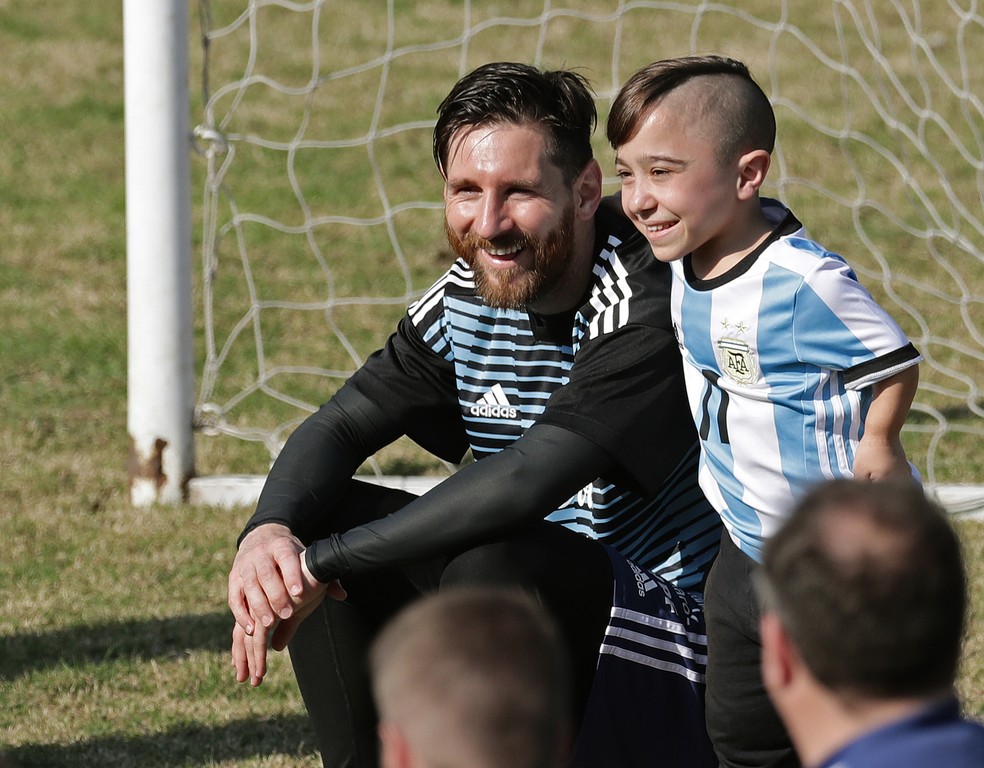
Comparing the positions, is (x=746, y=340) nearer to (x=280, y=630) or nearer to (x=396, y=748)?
(x=280, y=630)

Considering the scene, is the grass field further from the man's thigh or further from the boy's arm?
the boy's arm

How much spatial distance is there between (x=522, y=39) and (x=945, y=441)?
4.13 meters

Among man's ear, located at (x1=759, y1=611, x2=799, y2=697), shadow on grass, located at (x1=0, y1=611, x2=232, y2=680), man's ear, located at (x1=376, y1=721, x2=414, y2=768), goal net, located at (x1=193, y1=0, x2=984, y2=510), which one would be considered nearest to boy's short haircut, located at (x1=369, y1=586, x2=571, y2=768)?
man's ear, located at (x1=376, y1=721, x2=414, y2=768)

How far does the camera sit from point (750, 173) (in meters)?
2.24

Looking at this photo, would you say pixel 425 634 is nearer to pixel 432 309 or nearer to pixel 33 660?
pixel 432 309

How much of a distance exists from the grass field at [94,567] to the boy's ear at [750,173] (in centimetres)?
134

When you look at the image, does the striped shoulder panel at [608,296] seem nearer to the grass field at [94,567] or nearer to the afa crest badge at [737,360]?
the afa crest badge at [737,360]

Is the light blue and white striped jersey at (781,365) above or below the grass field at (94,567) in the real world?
above

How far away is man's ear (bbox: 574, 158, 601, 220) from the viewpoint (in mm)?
2545

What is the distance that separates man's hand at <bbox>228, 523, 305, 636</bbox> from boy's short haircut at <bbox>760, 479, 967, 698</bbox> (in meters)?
1.17

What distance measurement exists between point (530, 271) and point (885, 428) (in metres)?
0.70

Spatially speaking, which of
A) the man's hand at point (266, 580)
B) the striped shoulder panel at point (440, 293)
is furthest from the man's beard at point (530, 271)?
the man's hand at point (266, 580)

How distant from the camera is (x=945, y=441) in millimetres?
4508

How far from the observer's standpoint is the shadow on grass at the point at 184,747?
278cm
